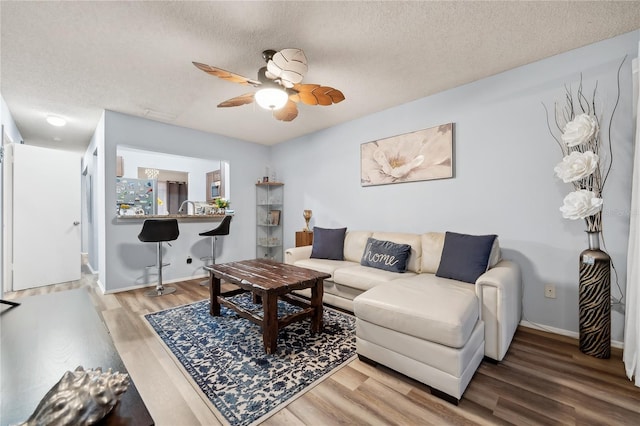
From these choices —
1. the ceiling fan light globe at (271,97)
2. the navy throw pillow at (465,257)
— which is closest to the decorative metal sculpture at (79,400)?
the ceiling fan light globe at (271,97)

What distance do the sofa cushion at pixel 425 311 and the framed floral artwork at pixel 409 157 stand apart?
1557mm

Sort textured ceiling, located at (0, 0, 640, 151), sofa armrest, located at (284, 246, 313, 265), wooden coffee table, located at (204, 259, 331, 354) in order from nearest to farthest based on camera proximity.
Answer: textured ceiling, located at (0, 0, 640, 151) → wooden coffee table, located at (204, 259, 331, 354) → sofa armrest, located at (284, 246, 313, 265)

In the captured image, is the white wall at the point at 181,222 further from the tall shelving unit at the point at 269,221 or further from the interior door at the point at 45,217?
the interior door at the point at 45,217

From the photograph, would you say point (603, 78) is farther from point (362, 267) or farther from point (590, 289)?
point (362, 267)

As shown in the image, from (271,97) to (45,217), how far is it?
4.35 metres

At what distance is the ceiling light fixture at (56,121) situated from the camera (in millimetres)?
3821

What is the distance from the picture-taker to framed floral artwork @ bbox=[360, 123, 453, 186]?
3012mm

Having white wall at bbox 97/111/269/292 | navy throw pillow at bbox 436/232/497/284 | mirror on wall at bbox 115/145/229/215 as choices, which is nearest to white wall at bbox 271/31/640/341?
navy throw pillow at bbox 436/232/497/284

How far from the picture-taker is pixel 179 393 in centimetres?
163

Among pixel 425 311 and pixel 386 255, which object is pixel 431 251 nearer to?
pixel 386 255

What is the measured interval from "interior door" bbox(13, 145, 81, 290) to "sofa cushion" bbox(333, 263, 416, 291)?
440cm

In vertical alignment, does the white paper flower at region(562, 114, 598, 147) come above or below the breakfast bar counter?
above

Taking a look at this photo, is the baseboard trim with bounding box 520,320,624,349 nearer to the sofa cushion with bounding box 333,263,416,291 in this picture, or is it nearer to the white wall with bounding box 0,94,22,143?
the sofa cushion with bounding box 333,263,416,291

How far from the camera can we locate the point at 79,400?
2.01 ft
